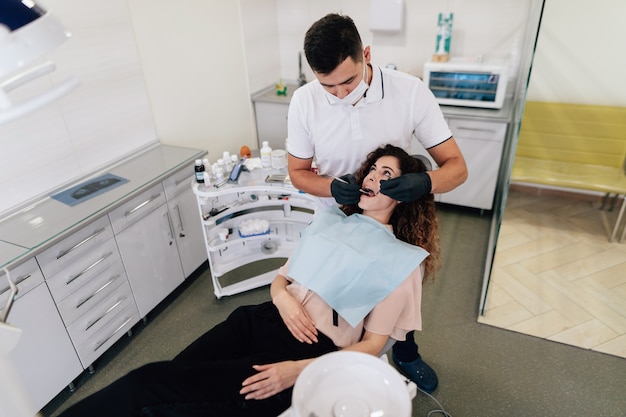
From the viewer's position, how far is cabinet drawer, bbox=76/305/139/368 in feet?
6.95


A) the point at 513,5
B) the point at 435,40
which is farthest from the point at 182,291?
the point at 513,5

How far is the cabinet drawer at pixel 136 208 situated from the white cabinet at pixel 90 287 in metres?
0.05

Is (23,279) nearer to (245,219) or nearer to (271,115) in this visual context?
(245,219)

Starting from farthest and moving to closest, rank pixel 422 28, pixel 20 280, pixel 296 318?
pixel 422 28, pixel 20 280, pixel 296 318

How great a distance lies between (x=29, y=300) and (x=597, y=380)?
2632 millimetres

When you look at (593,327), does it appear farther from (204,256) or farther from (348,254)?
(204,256)

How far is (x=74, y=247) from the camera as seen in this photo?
197 cm

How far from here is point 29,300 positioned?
1811 millimetres

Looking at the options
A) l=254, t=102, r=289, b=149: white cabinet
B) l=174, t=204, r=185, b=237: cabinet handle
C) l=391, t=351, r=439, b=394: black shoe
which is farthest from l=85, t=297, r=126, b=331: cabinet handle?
l=254, t=102, r=289, b=149: white cabinet

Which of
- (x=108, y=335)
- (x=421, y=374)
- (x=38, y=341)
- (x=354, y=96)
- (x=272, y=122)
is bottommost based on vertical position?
(x=421, y=374)

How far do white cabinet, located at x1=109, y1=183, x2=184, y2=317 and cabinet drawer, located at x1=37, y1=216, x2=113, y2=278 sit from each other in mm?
66

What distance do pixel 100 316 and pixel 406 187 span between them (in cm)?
169

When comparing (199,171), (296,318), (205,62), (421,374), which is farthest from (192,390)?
(205,62)

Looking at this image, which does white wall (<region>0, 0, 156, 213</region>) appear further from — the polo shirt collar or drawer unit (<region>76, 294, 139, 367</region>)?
the polo shirt collar
